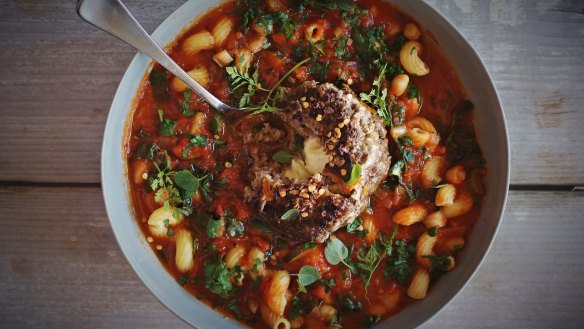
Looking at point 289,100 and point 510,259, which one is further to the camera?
point 510,259

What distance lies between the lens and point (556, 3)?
308 centimetres

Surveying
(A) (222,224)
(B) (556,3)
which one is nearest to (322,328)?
(A) (222,224)

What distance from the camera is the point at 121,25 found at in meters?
2.59

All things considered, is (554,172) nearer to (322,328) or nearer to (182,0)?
(322,328)

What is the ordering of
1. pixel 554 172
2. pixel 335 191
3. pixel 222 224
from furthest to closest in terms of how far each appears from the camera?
pixel 554 172 → pixel 222 224 → pixel 335 191

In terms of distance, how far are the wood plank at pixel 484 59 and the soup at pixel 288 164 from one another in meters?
0.36

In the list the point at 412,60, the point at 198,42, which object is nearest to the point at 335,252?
the point at 412,60

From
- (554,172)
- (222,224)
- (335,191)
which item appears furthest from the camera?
(554,172)

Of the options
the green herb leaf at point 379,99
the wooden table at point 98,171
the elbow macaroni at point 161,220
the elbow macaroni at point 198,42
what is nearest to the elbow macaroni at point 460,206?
the wooden table at point 98,171

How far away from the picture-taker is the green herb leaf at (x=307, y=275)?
2.79m

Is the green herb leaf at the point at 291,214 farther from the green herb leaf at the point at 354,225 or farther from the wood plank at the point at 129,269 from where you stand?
the wood plank at the point at 129,269

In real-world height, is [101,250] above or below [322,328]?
above

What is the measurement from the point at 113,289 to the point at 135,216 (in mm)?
613

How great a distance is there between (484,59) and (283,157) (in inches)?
60.6
